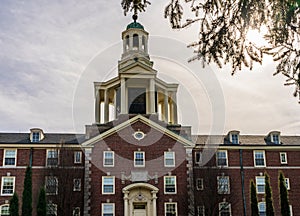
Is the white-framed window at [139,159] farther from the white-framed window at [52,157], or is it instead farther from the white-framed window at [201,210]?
the white-framed window at [52,157]

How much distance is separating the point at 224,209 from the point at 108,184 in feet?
33.2

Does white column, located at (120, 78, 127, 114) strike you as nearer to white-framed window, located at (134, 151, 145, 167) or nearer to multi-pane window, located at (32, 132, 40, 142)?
white-framed window, located at (134, 151, 145, 167)

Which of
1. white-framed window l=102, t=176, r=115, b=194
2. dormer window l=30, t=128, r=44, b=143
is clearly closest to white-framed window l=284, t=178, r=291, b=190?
white-framed window l=102, t=176, r=115, b=194

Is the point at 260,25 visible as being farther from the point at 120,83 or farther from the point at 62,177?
the point at 120,83

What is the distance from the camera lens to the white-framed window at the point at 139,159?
35.3m

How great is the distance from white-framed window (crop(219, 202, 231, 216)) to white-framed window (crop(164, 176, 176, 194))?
4.35 meters

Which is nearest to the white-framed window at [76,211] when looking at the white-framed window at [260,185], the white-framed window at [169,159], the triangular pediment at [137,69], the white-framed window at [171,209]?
the white-framed window at [171,209]

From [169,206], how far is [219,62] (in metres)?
27.2

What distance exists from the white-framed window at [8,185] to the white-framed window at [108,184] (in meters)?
7.64

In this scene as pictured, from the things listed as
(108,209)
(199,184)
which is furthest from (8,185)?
(199,184)

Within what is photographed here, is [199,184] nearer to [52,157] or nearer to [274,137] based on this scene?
[274,137]

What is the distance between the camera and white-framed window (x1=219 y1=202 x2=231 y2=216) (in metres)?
35.8

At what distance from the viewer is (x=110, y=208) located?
112ft

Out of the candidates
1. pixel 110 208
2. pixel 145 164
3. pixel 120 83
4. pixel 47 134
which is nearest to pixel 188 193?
pixel 145 164
